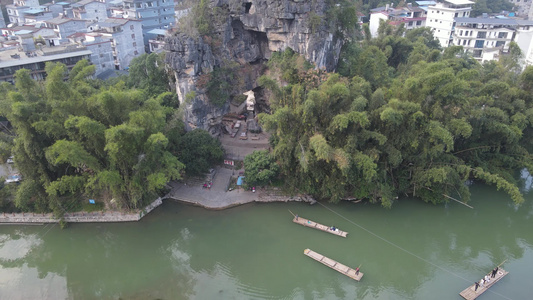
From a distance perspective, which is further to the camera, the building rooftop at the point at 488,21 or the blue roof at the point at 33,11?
the blue roof at the point at 33,11

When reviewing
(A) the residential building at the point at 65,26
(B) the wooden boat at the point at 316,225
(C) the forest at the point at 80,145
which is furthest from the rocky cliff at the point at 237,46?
(A) the residential building at the point at 65,26

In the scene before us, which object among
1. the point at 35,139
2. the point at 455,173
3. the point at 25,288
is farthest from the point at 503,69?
the point at 25,288

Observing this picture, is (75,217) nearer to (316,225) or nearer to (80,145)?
(80,145)

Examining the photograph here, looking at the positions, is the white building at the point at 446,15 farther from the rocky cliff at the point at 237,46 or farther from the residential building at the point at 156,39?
the residential building at the point at 156,39

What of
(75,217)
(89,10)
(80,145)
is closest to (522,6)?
(89,10)

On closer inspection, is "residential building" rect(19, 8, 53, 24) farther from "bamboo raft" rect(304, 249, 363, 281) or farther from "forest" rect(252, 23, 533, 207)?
"bamboo raft" rect(304, 249, 363, 281)

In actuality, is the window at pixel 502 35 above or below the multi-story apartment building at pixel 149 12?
below

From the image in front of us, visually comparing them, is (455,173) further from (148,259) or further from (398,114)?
(148,259)
